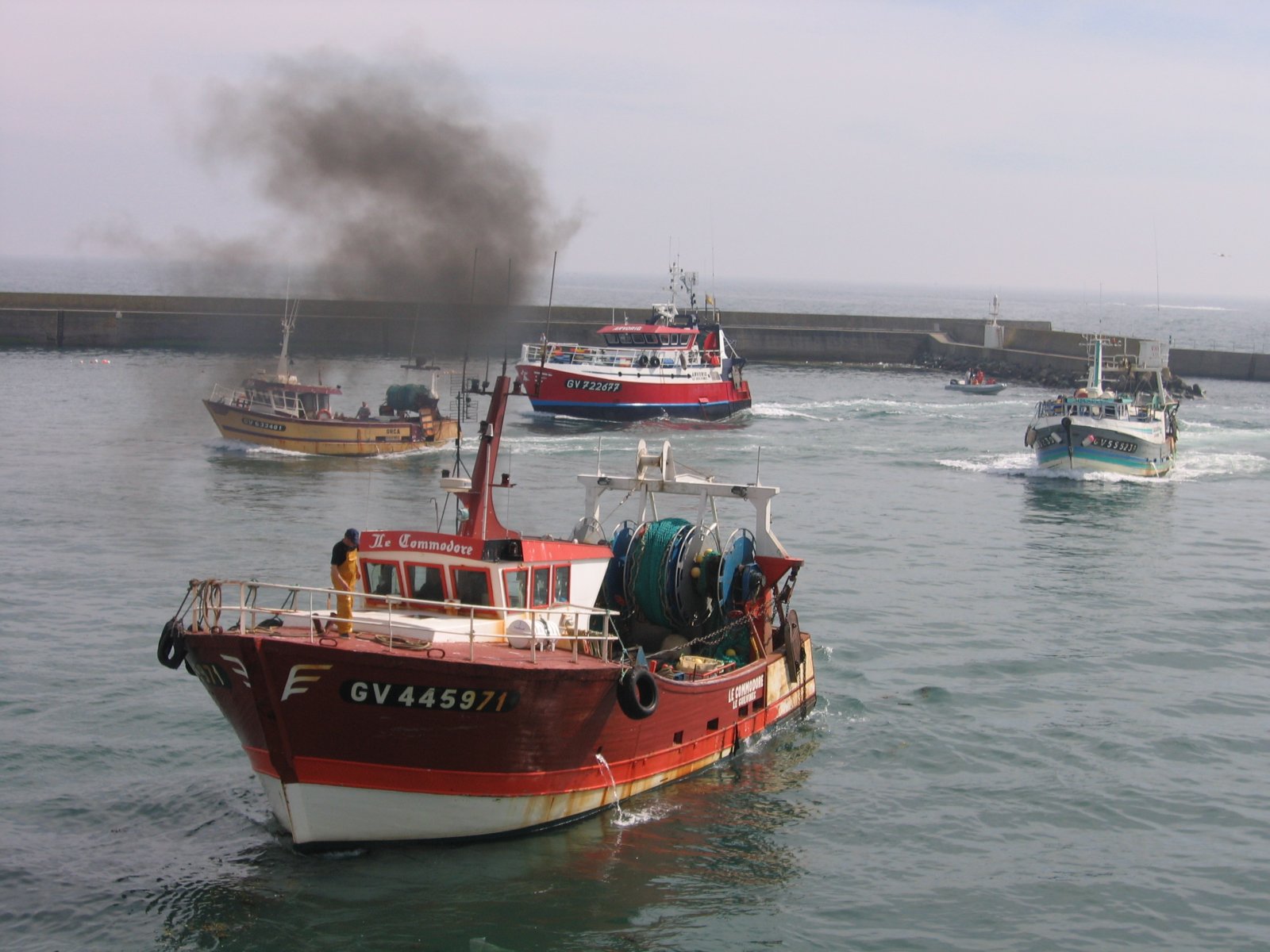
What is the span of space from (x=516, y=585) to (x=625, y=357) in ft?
164

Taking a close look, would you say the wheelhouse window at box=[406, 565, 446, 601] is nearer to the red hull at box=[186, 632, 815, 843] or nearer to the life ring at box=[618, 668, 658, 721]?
the red hull at box=[186, 632, 815, 843]

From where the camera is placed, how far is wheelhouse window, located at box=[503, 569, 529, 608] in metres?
16.2

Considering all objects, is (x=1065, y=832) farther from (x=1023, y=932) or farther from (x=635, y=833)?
(x=635, y=833)

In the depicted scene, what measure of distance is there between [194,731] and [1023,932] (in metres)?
11.5

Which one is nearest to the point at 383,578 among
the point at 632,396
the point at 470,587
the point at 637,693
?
the point at 470,587

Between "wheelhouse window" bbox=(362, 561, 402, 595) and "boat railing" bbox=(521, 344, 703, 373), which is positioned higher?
"boat railing" bbox=(521, 344, 703, 373)

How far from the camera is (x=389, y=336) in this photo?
86.1 m

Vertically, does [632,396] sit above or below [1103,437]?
above

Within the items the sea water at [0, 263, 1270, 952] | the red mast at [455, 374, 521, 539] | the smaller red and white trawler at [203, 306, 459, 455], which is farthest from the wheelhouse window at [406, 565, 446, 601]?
the smaller red and white trawler at [203, 306, 459, 455]

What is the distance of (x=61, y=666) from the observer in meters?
21.8

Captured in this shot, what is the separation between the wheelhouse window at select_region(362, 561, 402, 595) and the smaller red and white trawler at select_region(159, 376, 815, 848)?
0.02 m

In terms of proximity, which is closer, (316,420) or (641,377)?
(316,420)

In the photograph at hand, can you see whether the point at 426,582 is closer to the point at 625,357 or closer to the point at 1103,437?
the point at 1103,437

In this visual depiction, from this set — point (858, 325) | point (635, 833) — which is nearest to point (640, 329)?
point (858, 325)
